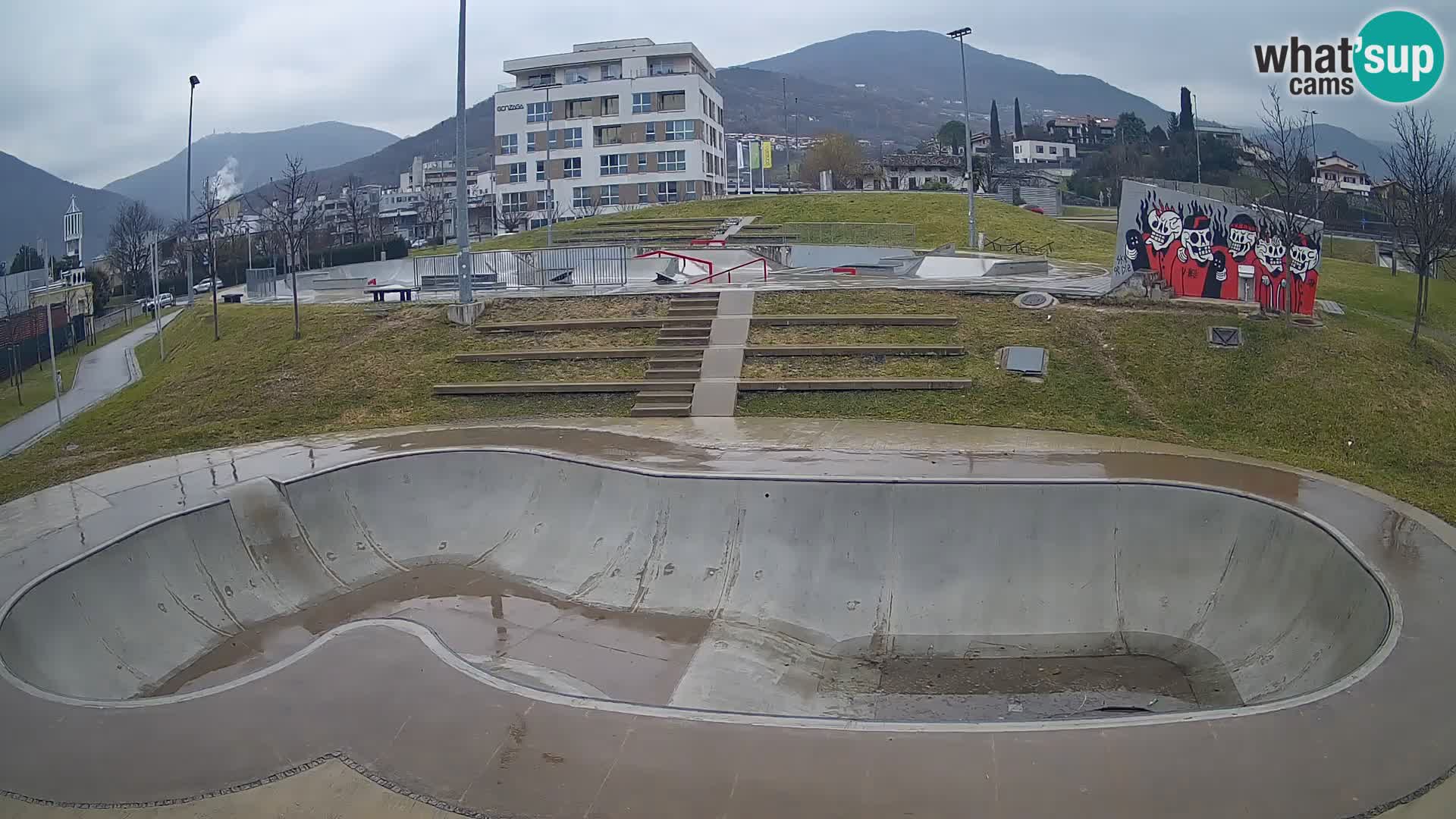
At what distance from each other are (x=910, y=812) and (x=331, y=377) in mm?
20359

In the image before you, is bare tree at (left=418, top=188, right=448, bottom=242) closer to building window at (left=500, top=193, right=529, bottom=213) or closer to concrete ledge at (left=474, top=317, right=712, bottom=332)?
building window at (left=500, top=193, right=529, bottom=213)

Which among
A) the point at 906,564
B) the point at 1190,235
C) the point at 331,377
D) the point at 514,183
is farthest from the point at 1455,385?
the point at 514,183

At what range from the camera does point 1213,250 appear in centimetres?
2420

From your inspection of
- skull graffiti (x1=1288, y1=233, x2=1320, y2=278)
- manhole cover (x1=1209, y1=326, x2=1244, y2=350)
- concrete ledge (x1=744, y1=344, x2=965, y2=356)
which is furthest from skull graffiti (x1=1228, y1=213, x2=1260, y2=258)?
concrete ledge (x1=744, y1=344, x2=965, y2=356)

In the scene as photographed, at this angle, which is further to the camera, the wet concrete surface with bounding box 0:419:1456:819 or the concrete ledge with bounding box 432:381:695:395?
the concrete ledge with bounding box 432:381:695:395

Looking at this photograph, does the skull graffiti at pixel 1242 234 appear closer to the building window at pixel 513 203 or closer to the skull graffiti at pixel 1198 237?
the skull graffiti at pixel 1198 237

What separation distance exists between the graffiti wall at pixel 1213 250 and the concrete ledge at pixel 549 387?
12349 mm

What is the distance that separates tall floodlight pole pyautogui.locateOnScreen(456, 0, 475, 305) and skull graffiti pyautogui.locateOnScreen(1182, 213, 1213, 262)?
1808 cm

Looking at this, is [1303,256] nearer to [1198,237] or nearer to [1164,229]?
[1198,237]

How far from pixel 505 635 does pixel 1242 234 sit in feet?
66.6

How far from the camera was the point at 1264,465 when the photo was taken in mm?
16094

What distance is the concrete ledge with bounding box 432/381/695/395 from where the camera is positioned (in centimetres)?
2217

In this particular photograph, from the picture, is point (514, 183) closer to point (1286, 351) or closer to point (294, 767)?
point (1286, 351)

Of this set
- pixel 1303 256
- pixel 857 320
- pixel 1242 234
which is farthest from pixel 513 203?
pixel 1303 256
